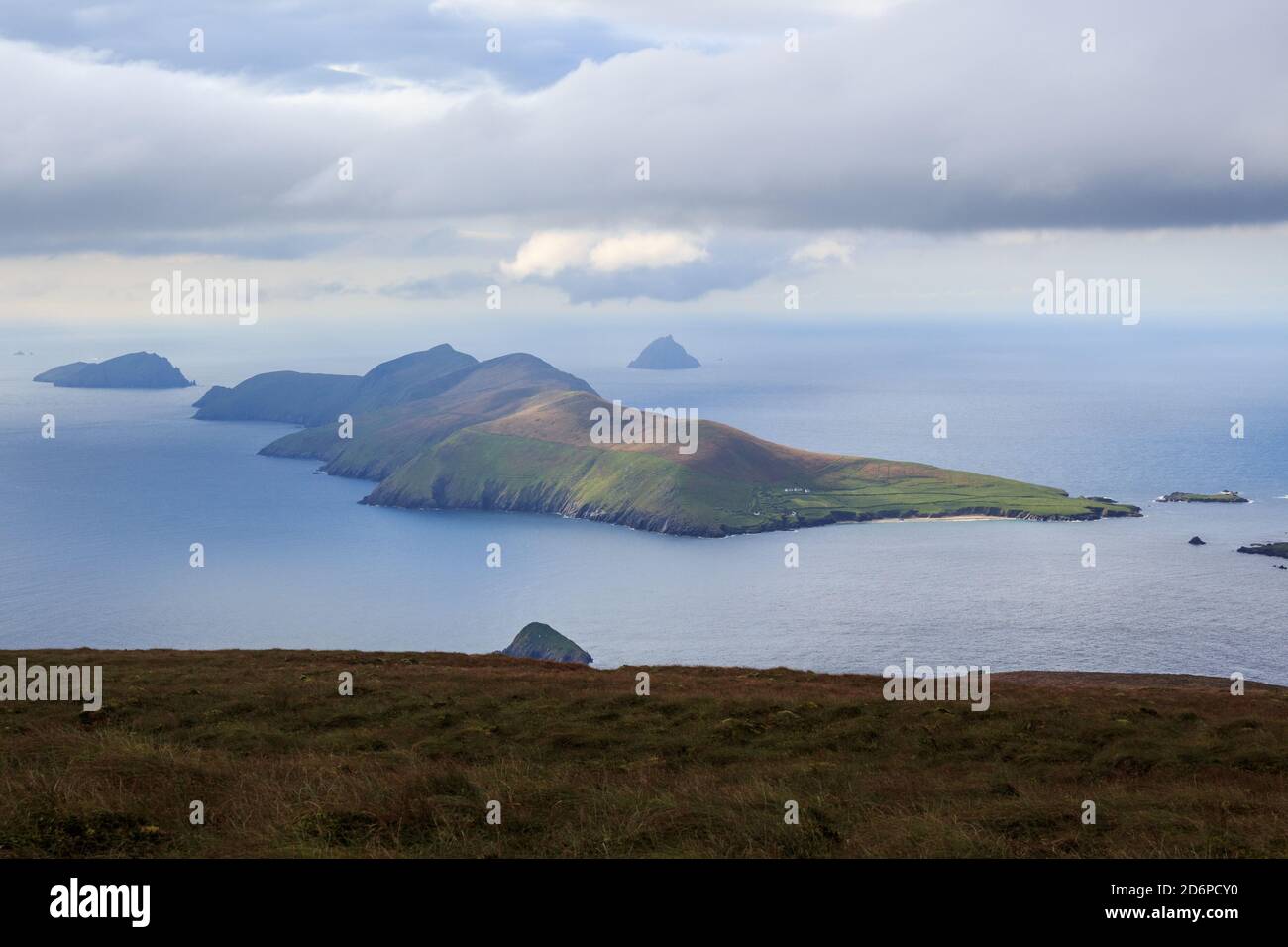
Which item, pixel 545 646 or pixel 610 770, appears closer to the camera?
pixel 610 770

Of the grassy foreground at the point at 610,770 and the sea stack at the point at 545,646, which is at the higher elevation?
the grassy foreground at the point at 610,770

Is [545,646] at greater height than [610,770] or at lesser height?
lesser

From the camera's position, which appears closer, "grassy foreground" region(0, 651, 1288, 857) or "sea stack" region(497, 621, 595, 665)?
"grassy foreground" region(0, 651, 1288, 857)

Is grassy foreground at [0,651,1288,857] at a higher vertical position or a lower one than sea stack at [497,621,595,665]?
higher

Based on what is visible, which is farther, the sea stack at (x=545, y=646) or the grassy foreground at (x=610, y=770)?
the sea stack at (x=545, y=646)
